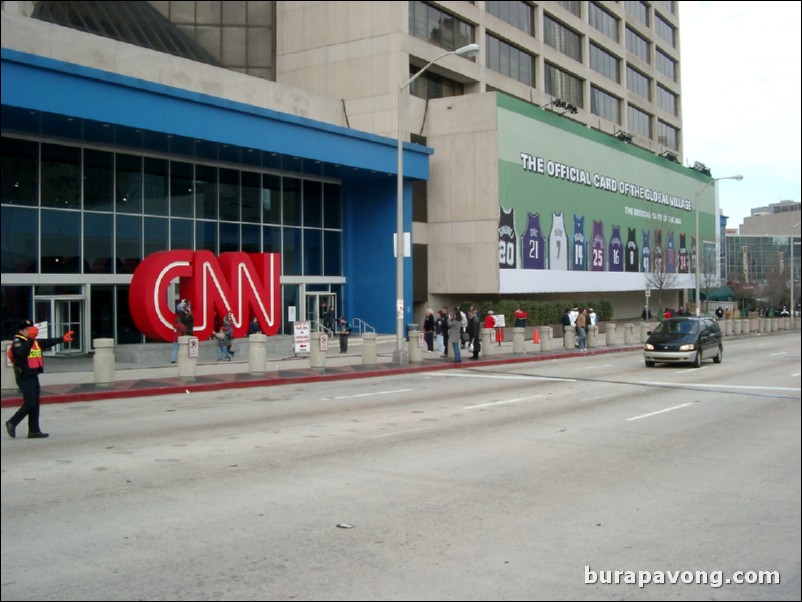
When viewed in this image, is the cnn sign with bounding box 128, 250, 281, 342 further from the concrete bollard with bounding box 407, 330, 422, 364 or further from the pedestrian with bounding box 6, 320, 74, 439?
the pedestrian with bounding box 6, 320, 74, 439

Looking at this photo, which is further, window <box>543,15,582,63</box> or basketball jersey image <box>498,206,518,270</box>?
window <box>543,15,582,63</box>

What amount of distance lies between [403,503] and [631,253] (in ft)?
177

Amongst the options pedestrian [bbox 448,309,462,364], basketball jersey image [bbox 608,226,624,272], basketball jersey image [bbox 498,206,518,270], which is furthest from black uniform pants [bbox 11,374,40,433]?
basketball jersey image [bbox 608,226,624,272]

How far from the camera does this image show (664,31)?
5791 centimetres

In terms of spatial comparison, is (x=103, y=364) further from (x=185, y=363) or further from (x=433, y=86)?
(x=433, y=86)

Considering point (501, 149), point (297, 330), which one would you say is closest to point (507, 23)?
point (501, 149)

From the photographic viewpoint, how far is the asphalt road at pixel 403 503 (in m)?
5.09

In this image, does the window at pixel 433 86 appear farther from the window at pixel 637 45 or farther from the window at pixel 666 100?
the window at pixel 666 100

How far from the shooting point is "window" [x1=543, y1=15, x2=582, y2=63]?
52969 millimetres

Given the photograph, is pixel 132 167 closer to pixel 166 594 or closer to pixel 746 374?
pixel 746 374

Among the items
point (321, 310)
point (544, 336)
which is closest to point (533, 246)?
point (544, 336)

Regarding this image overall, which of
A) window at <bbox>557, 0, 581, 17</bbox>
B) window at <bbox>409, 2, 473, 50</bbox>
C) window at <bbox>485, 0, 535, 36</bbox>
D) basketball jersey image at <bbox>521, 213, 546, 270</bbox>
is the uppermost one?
window at <bbox>557, 0, 581, 17</bbox>

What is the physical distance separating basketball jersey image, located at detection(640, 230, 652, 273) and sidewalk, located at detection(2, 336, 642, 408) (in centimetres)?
3170

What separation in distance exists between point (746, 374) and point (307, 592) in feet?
62.0
